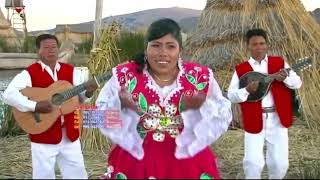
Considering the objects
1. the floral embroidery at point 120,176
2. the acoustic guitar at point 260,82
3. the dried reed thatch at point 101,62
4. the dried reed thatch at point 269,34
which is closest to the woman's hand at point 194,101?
the floral embroidery at point 120,176

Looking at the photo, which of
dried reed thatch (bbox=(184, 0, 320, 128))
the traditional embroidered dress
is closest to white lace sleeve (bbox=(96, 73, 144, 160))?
the traditional embroidered dress

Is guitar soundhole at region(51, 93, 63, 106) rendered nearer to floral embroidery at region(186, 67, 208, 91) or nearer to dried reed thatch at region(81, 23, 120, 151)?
floral embroidery at region(186, 67, 208, 91)

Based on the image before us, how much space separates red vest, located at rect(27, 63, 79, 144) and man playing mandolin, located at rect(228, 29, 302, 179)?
139 cm

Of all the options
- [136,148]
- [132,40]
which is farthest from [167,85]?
[132,40]

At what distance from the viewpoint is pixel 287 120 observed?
5828 millimetres

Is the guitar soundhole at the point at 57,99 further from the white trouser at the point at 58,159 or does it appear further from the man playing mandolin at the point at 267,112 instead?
the man playing mandolin at the point at 267,112

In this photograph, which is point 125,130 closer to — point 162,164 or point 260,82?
point 162,164

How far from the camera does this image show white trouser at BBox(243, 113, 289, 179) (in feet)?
18.9

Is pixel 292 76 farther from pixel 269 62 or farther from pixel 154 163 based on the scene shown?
pixel 154 163

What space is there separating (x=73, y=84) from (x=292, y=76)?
73.0 inches

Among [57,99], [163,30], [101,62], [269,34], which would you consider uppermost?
[269,34]

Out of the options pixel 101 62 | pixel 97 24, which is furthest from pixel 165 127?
pixel 97 24

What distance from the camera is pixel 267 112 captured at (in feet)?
19.3

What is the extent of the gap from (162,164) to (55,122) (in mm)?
1711
